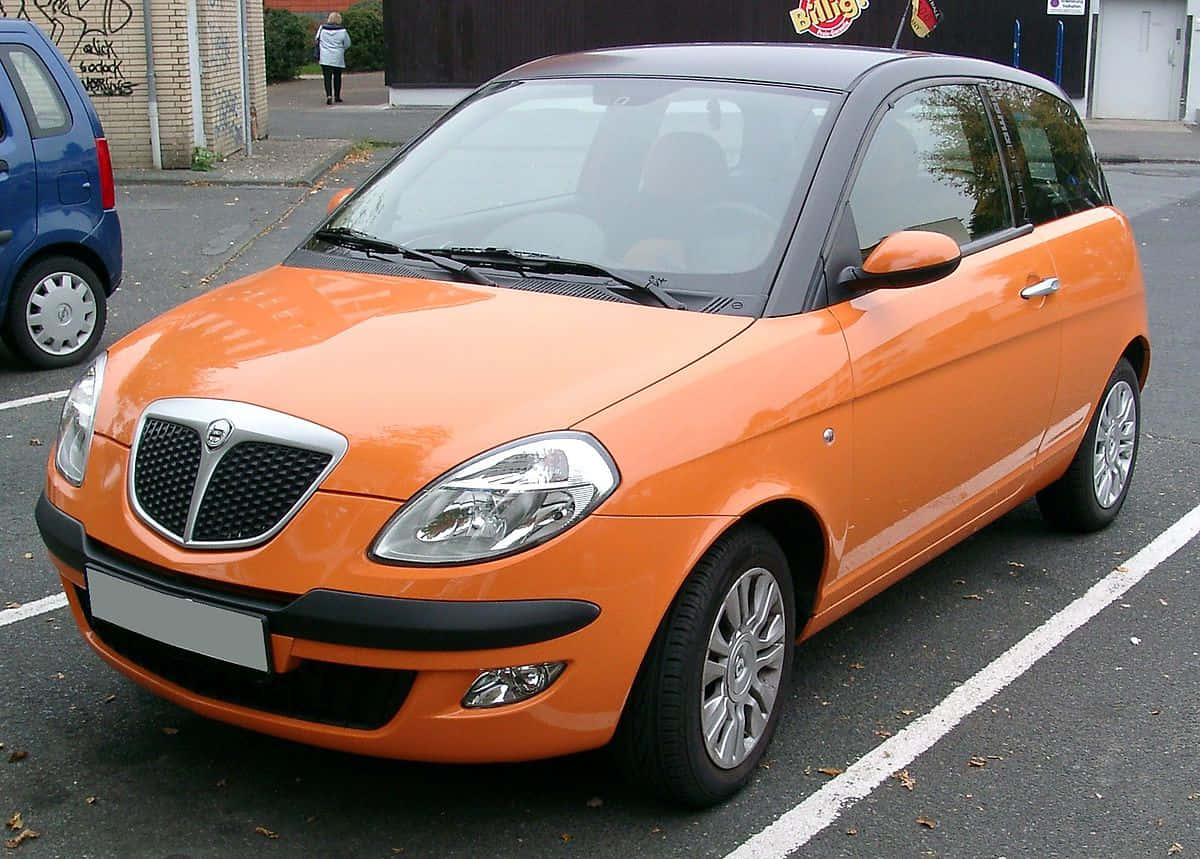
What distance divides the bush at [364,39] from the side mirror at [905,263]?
3238 centimetres

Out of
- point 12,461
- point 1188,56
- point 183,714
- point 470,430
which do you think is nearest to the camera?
point 470,430

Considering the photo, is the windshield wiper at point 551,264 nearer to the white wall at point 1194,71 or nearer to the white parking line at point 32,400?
the white parking line at point 32,400

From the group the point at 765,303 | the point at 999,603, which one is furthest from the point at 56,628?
the point at 999,603

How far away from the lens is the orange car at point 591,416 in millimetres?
3072

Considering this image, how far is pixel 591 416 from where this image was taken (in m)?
3.19

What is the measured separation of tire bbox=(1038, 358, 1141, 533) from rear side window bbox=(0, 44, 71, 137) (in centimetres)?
548

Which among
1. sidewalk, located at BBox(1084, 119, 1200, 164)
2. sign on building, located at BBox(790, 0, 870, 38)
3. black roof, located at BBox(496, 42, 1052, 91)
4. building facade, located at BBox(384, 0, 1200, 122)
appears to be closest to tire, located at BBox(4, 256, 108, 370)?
black roof, located at BBox(496, 42, 1052, 91)

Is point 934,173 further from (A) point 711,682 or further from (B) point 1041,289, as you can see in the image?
(A) point 711,682

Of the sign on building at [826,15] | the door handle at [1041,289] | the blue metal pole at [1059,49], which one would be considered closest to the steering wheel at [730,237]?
the door handle at [1041,289]

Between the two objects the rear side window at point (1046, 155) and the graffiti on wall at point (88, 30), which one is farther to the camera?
the graffiti on wall at point (88, 30)

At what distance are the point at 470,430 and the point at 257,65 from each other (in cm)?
1750

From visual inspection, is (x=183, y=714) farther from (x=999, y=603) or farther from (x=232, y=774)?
(x=999, y=603)

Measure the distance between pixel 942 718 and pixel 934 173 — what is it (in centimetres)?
164

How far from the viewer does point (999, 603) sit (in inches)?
199
